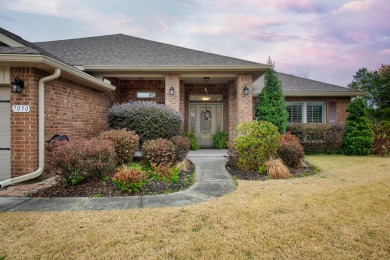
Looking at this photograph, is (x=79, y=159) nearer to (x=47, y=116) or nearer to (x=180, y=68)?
(x=47, y=116)

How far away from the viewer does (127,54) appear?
32.1ft

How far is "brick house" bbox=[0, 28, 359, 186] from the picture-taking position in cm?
470


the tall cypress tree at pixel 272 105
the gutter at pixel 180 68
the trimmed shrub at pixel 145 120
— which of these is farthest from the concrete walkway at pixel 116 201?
the tall cypress tree at pixel 272 105

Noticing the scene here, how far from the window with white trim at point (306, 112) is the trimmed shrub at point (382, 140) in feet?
8.91

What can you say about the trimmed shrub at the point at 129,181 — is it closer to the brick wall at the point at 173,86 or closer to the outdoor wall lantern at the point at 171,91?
the brick wall at the point at 173,86

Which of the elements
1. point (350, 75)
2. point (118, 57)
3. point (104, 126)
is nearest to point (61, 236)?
point (104, 126)

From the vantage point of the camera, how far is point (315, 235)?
2512 millimetres

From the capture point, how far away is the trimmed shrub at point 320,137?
983 cm

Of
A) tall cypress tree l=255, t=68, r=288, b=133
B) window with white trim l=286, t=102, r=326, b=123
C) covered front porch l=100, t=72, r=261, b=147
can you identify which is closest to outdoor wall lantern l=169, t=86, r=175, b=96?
covered front porch l=100, t=72, r=261, b=147

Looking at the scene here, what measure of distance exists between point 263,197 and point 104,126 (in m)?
6.50

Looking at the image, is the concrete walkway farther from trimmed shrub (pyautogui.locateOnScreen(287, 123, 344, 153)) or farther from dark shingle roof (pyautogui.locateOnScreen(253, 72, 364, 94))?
dark shingle roof (pyautogui.locateOnScreen(253, 72, 364, 94))

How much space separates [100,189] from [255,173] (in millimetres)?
3882

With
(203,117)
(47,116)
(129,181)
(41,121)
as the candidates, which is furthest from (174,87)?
(129,181)

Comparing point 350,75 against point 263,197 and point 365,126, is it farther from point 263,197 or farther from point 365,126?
point 263,197
